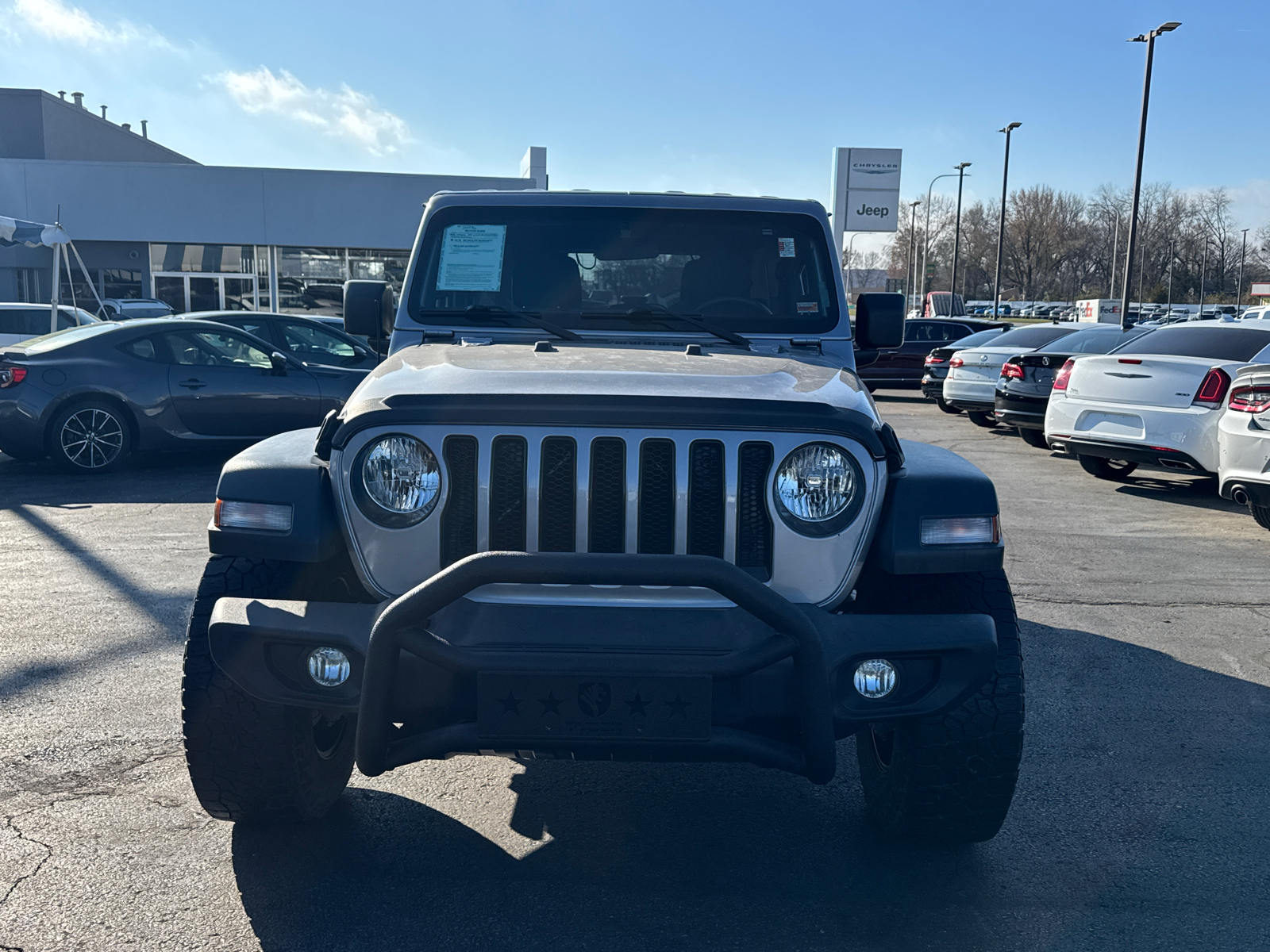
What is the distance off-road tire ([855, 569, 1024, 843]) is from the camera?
2.89m

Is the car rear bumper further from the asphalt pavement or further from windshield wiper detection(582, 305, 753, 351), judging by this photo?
windshield wiper detection(582, 305, 753, 351)

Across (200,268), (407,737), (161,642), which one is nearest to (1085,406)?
(161,642)

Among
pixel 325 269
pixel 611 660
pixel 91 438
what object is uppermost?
pixel 325 269

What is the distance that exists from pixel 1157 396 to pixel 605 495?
7951 mm

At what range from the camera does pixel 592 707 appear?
8.22ft

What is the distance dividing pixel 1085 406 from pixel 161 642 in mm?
7995

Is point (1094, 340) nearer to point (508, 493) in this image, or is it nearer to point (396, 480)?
point (508, 493)

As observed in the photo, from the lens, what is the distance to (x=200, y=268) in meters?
33.3

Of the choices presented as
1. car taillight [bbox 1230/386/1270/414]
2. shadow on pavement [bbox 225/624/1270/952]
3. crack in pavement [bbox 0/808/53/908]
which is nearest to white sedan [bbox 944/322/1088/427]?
car taillight [bbox 1230/386/1270/414]

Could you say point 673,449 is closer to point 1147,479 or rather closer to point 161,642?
point 161,642

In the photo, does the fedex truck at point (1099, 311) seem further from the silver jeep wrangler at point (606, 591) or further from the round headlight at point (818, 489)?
the round headlight at point (818, 489)

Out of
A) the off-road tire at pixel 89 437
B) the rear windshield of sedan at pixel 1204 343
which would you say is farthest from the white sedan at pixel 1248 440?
the off-road tire at pixel 89 437

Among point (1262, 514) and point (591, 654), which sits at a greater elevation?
point (591, 654)

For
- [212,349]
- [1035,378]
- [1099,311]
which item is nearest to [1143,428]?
[1035,378]
